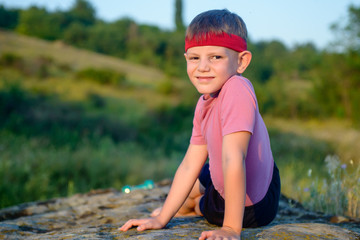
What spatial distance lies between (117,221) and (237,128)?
1318 mm

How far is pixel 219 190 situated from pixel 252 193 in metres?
0.20

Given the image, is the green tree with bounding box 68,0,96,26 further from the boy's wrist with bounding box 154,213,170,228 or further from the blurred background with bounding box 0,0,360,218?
the boy's wrist with bounding box 154,213,170,228

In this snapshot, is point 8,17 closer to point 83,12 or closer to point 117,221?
point 83,12

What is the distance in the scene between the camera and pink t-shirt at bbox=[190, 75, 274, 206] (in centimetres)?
186

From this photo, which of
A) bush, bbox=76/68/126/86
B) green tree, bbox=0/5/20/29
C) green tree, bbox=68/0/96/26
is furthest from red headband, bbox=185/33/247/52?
green tree, bbox=68/0/96/26

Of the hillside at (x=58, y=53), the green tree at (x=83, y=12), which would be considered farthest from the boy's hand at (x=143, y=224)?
the green tree at (x=83, y=12)

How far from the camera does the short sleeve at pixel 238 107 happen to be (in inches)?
72.1

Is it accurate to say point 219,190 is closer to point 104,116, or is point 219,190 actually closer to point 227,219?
point 227,219

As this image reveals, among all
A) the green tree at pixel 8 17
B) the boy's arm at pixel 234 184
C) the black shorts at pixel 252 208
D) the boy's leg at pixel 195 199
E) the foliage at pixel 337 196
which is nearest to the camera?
the boy's arm at pixel 234 184

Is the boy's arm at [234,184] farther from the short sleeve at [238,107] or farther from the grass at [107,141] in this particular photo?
the grass at [107,141]

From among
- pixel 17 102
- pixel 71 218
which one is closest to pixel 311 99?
pixel 17 102

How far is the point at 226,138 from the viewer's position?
6.06 ft

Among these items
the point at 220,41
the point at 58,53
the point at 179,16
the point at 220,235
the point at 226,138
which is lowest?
the point at 220,235

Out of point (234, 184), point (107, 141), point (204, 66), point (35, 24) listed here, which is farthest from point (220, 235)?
point (35, 24)
